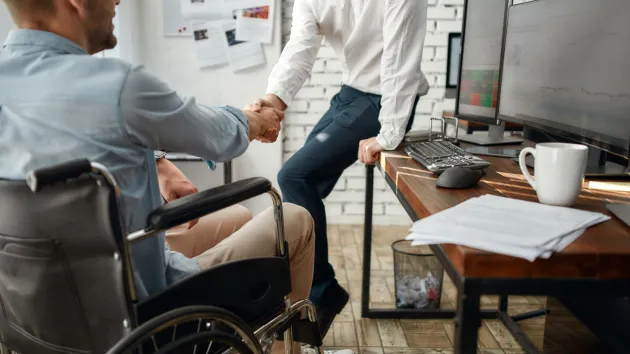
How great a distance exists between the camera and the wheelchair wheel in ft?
2.63

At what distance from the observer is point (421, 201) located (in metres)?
1.01

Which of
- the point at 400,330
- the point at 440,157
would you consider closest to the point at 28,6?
the point at 440,157

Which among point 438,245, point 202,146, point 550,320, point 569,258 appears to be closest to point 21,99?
point 202,146

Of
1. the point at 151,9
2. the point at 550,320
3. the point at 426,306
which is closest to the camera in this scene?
the point at 550,320

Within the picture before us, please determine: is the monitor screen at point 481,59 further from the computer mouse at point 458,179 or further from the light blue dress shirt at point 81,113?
the light blue dress shirt at point 81,113

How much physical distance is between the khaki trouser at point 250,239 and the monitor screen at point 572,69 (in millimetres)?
656

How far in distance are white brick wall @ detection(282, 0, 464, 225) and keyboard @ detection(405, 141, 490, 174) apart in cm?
158

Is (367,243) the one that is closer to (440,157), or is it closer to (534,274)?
(440,157)

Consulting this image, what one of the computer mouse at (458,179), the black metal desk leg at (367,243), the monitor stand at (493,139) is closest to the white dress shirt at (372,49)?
the monitor stand at (493,139)

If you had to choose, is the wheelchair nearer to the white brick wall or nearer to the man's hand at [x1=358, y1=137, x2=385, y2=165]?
the man's hand at [x1=358, y1=137, x2=385, y2=165]

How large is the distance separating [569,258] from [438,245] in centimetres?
18

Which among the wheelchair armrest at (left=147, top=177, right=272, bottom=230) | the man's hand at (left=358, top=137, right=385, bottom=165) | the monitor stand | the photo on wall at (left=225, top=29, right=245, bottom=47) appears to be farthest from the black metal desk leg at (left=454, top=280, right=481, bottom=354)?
the photo on wall at (left=225, top=29, right=245, bottom=47)

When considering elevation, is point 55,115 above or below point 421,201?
above

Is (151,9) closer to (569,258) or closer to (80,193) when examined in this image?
(80,193)
